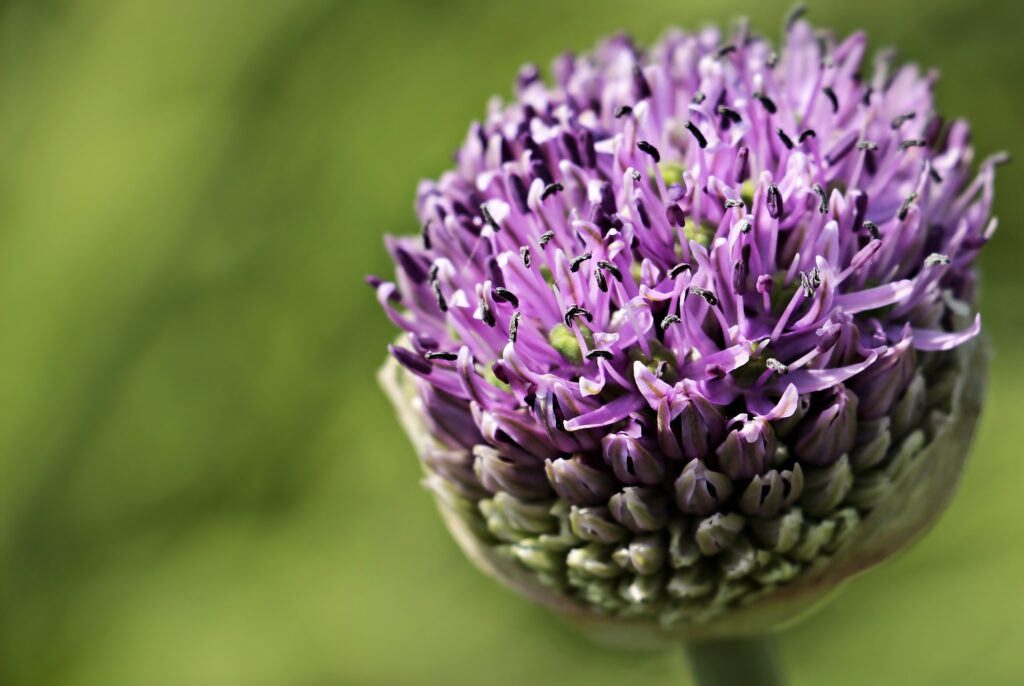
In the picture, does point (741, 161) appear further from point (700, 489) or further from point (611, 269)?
point (700, 489)

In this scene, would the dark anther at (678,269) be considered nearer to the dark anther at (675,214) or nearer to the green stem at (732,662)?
the dark anther at (675,214)

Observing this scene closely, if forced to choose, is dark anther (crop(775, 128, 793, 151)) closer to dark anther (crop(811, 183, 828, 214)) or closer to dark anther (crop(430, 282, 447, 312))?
dark anther (crop(811, 183, 828, 214))

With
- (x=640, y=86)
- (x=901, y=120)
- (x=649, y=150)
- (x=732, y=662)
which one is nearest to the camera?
(x=649, y=150)

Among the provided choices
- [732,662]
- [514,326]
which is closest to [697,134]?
[514,326]

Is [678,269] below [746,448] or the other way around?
the other way around

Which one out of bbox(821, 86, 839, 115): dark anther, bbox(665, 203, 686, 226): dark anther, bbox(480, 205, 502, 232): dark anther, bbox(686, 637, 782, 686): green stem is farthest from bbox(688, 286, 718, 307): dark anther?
bbox(686, 637, 782, 686): green stem

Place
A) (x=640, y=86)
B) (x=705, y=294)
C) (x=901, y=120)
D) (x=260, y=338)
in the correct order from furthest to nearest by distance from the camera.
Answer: (x=260, y=338) → (x=640, y=86) → (x=901, y=120) → (x=705, y=294)
